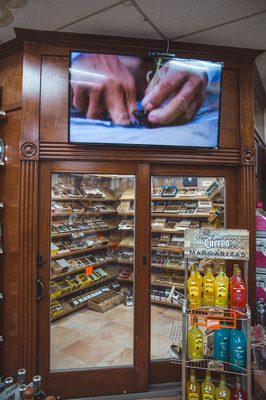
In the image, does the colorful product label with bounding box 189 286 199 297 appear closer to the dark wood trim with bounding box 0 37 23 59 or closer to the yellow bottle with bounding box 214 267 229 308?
the yellow bottle with bounding box 214 267 229 308

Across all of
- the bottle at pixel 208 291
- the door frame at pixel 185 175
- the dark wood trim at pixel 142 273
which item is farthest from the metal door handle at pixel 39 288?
the bottle at pixel 208 291

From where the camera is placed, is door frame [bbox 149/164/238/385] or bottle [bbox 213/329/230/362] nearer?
bottle [bbox 213/329/230/362]

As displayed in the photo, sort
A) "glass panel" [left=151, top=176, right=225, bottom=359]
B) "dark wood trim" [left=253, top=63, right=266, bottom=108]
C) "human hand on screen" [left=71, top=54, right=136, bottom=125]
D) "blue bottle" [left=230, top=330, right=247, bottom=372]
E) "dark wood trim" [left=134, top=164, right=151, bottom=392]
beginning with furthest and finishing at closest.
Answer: "dark wood trim" [left=253, top=63, right=266, bottom=108] < "glass panel" [left=151, top=176, right=225, bottom=359] < "dark wood trim" [left=134, top=164, right=151, bottom=392] < "human hand on screen" [left=71, top=54, right=136, bottom=125] < "blue bottle" [left=230, top=330, right=247, bottom=372]

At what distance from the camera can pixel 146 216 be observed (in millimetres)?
2570

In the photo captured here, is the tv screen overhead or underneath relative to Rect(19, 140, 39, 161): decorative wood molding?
overhead

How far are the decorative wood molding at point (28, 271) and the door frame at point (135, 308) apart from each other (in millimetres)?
66

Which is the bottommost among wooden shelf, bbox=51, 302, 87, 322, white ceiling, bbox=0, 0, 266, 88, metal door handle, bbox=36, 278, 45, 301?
wooden shelf, bbox=51, 302, 87, 322

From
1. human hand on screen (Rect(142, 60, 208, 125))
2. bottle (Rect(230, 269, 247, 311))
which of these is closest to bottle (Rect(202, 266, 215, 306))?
bottle (Rect(230, 269, 247, 311))

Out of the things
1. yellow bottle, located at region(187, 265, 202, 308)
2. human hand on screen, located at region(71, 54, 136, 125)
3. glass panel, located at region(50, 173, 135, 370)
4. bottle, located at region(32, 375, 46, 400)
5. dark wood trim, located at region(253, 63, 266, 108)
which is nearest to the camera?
bottle, located at region(32, 375, 46, 400)

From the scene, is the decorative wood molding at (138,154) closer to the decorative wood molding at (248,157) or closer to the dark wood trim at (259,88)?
the decorative wood molding at (248,157)

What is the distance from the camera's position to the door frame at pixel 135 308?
96.5 inches

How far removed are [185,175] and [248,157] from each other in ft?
2.03

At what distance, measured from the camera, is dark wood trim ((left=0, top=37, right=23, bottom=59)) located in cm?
246

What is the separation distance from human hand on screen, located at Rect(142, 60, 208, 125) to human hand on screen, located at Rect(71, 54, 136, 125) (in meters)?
0.18
